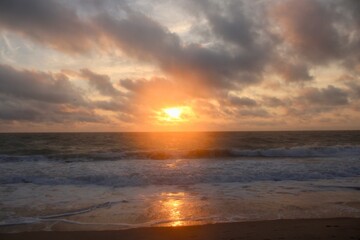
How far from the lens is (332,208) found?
28.5ft

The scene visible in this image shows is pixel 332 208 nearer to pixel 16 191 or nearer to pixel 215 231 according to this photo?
pixel 215 231

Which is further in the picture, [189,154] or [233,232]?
[189,154]

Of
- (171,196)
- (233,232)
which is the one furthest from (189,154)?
(233,232)

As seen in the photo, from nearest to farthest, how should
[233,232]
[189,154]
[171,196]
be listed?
[233,232] → [171,196] → [189,154]

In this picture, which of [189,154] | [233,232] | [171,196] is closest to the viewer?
[233,232]

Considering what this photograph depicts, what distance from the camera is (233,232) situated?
672cm

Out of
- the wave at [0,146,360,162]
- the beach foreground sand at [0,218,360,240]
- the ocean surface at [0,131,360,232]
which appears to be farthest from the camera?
the wave at [0,146,360,162]

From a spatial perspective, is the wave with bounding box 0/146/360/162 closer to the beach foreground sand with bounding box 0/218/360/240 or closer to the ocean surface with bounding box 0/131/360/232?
the ocean surface with bounding box 0/131/360/232

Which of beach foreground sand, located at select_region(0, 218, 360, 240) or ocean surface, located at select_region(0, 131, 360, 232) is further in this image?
ocean surface, located at select_region(0, 131, 360, 232)

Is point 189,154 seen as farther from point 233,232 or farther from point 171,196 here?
point 233,232

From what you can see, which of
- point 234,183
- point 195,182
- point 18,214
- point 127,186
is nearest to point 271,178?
point 234,183

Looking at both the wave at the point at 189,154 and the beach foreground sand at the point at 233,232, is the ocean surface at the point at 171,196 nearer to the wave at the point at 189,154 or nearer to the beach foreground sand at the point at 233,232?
the beach foreground sand at the point at 233,232

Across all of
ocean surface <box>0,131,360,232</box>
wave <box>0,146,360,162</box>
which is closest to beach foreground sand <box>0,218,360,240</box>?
ocean surface <box>0,131,360,232</box>

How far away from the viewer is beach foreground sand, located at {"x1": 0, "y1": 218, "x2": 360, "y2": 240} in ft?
21.1
